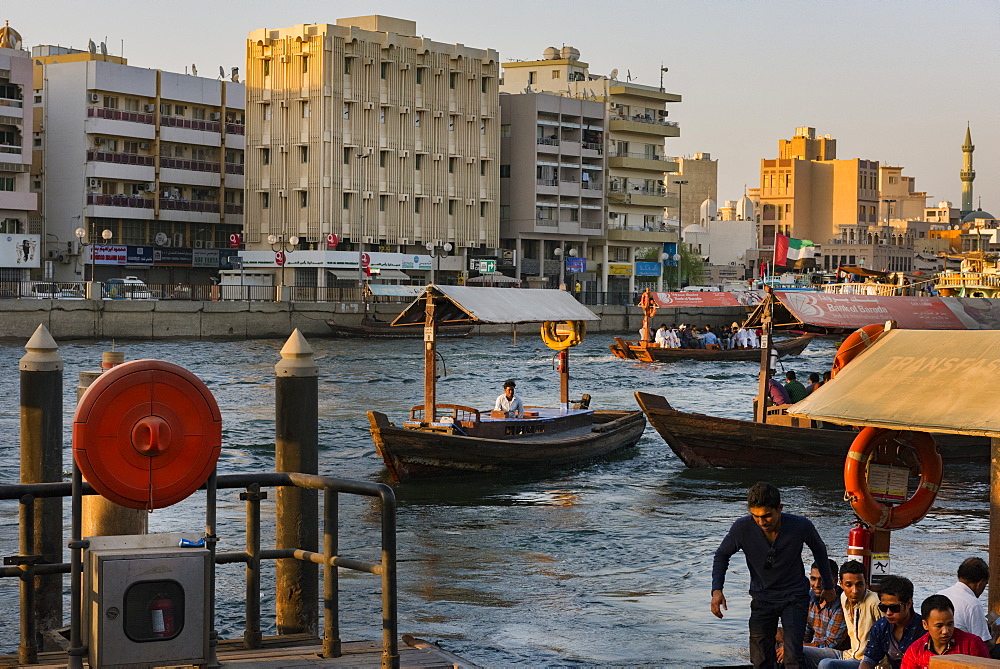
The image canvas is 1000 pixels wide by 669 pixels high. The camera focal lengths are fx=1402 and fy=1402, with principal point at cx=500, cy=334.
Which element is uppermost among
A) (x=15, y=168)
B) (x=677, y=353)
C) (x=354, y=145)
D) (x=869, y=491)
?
(x=354, y=145)

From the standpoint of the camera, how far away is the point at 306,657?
24.1 feet

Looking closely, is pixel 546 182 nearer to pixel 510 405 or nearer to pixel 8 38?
pixel 8 38

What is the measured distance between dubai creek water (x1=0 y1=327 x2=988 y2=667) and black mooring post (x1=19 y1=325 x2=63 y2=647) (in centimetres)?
321

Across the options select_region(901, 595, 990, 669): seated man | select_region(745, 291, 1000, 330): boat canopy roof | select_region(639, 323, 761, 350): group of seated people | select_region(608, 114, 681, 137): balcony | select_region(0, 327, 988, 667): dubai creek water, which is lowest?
select_region(0, 327, 988, 667): dubai creek water

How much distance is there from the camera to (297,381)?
8.40 m

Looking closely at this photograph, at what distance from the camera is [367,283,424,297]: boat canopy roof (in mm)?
82312

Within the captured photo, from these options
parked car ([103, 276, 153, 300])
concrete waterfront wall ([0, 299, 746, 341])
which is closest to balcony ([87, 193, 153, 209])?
parked car ([103, 276, 153, 300])

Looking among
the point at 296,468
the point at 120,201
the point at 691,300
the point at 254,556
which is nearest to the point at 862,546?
the point at 296,468

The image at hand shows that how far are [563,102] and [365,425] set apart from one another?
67.1 metres

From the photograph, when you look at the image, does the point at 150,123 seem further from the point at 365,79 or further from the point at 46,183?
the point at 365,79

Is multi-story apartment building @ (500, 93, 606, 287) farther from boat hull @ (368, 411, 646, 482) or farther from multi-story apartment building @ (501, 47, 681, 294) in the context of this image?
boat hull @ (368, 411, 646, 482)

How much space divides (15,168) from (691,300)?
34.9 m

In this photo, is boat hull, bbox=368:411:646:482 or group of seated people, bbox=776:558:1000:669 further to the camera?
boat hull, bbox=368:411:646:482

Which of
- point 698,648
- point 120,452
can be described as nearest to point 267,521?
point 698,648
